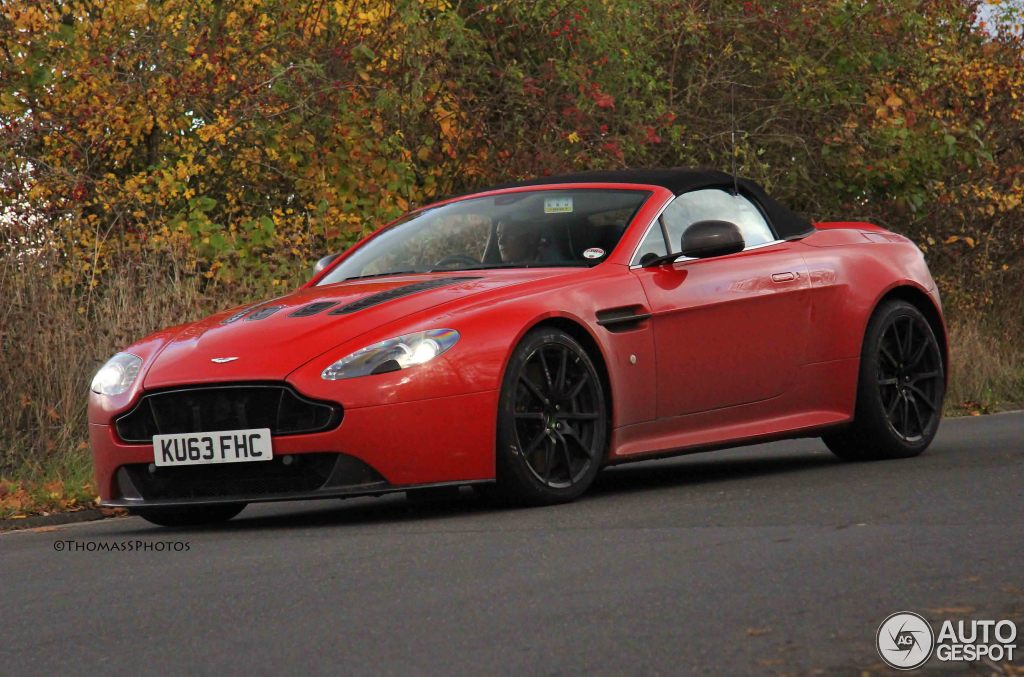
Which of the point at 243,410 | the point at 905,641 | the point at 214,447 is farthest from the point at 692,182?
the point at 905,641

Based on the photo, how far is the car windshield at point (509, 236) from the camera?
8.70 metres

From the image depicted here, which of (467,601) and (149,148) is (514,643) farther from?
(149,148)

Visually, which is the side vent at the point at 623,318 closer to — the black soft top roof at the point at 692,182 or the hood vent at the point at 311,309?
the black soft top roof at the point at 692,182

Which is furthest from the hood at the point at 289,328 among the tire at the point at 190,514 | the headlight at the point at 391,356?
the tire at the point at 190,514

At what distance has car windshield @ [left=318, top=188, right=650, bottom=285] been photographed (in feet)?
28.6

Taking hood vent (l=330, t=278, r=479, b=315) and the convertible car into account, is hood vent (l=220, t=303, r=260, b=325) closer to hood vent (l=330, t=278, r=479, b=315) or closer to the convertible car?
the convertible car

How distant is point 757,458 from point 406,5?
8.26 m

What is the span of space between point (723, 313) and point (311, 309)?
6.76ft

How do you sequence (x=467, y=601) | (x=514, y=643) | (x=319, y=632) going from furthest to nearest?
(x=467, y=601) → (x=319, y=632) → (x=514, y=643)

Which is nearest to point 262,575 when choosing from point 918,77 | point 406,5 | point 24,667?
point 24,667

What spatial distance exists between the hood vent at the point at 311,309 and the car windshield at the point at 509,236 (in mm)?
839

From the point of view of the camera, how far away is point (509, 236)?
892 centimetres

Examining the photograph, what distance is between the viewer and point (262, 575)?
243 inches

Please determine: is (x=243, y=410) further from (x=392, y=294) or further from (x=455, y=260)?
(x=455, y=260)
